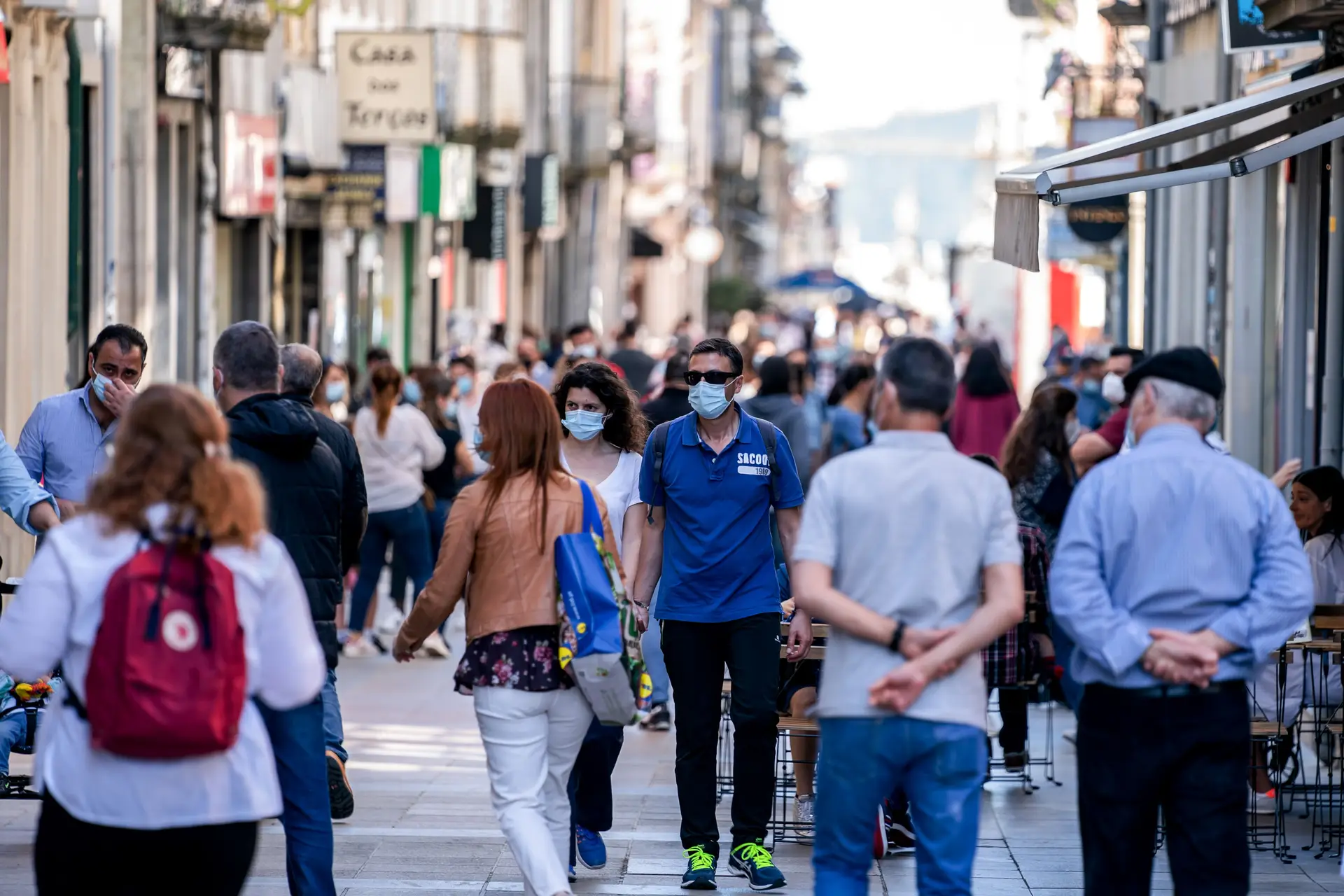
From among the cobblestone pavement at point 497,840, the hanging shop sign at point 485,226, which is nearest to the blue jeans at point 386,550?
the cobblestone pavement at point 497,840

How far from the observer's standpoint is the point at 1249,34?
44.5 feet

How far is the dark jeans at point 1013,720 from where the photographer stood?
10812mm

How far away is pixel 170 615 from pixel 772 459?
3838 mm

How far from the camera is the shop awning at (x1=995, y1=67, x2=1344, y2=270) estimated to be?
29.8ft

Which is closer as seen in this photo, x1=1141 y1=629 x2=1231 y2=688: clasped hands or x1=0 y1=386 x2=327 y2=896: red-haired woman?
x1=0 y1=386 x2=327 y2=896: red-haired woman

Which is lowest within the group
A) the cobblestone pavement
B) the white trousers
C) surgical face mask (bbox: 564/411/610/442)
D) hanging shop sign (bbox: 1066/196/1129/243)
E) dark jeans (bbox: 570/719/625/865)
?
the cobblestone pavement

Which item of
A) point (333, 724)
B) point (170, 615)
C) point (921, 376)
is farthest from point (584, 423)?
point (170, 615)

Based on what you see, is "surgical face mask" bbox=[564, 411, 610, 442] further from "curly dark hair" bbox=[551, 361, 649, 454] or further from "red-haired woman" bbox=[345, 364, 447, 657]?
"red-haired woman" bbox=[345, 364, 447, 657]

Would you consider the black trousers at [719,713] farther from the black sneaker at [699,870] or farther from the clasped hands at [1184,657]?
the clasped hands at [1184,657]

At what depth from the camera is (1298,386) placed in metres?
15.0

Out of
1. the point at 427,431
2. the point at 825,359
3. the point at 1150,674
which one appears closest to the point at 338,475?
the point at 1150,674

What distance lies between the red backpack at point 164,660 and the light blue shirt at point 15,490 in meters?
3.41

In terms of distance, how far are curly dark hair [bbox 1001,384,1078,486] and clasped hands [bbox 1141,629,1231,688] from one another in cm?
619

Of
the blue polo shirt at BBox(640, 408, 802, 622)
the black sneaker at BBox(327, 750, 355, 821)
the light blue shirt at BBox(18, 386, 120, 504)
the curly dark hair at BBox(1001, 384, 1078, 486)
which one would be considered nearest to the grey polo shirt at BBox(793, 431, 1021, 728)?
the blue polo shirt at BBox(640, 408, 802, 622)
